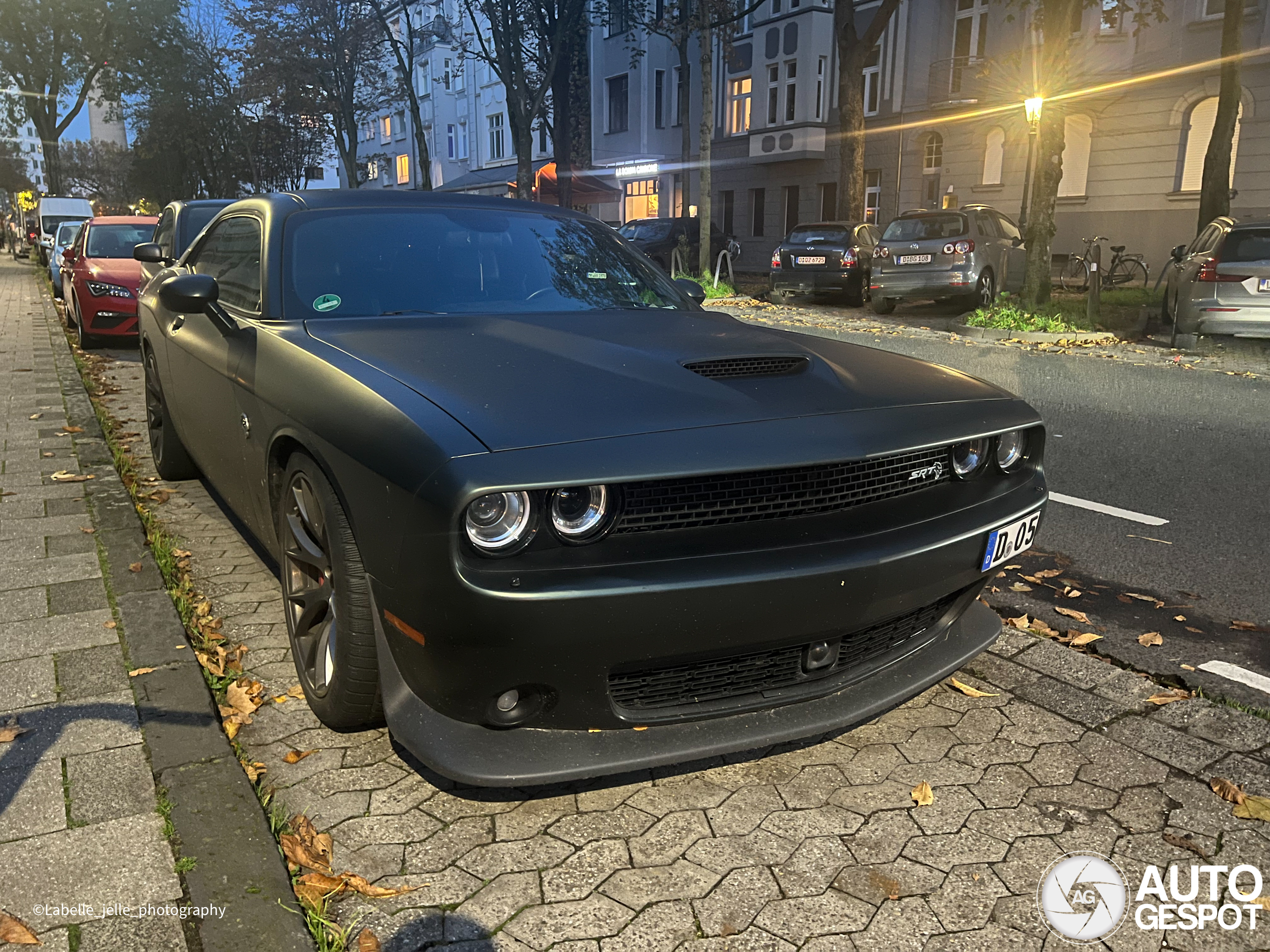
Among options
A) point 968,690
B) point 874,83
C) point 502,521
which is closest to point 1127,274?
point 874,83

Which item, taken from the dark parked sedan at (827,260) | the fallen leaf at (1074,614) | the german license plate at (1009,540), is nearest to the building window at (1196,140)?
the dark parked sedan at (827,260)

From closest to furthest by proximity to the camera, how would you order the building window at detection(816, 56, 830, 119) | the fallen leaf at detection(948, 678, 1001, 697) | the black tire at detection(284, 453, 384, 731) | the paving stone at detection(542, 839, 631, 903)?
the paving stone at detection(542, 839, 631, 903)
the black tire at detection(284, 453, 384, 731)
the fallen leaf at detection(948, 678, 1001, 697)
the building window at detection(816, 56, 830, 119)

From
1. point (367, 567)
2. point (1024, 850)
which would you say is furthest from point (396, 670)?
point (1024, 850)

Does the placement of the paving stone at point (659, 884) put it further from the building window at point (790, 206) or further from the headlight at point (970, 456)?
the building window at point (790, 206)

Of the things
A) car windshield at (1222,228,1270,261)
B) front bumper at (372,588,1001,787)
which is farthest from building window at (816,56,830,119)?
front bumper at (372,588,1001,787)

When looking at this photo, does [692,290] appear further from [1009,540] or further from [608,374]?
[1009,540]

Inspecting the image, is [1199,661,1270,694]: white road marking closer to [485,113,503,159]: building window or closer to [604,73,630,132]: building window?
[604,73,630,132]: building window

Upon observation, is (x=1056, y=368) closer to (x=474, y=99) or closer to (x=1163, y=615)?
(x=1163, y=615)

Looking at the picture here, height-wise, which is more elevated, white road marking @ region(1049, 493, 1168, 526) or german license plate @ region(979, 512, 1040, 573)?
german license plate @ region(979, 512, 1040, 573)

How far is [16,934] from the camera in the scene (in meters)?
2.17

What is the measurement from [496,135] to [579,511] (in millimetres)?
57963

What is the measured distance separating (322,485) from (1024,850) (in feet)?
6.52

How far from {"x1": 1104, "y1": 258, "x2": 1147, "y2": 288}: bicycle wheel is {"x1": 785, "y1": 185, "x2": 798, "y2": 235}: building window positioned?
12.6m

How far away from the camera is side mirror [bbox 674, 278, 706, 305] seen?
14.3ft
